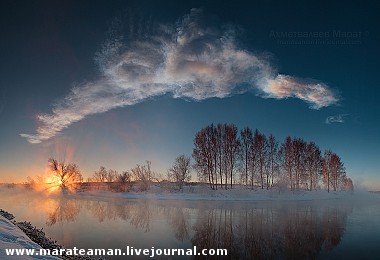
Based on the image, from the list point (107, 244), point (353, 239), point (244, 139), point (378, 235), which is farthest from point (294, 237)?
point (244, 139)

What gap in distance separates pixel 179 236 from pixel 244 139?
1764 inches

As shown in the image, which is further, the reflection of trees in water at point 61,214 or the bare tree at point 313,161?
the bare tree at point 313,161

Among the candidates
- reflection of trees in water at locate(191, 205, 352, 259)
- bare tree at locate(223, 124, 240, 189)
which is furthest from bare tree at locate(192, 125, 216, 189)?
reflection of trees in water at locate(191, 205, 352, 259)

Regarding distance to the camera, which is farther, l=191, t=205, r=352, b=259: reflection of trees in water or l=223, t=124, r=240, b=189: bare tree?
l=223, t=124, r=240, b=189: bare tree

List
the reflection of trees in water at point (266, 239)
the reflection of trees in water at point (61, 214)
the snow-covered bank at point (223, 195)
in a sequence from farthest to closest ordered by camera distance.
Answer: the snow-covered bank at point (223, 195)
the reflection of trees in water at point (61, 214)
the reflection of trees in water at point (266, 239)

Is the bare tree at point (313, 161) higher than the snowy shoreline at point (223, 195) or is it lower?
higher

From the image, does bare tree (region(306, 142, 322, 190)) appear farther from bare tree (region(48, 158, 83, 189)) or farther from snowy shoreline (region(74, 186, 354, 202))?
bare tree (region(48, 158, 83, 189))

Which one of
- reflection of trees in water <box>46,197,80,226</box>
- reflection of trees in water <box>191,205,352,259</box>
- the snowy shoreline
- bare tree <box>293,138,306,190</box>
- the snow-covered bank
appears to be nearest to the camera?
reflection of trees in water <box>191,205,352,259</box>

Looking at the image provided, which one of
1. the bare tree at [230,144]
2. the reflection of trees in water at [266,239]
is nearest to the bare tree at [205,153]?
the bare tree at [230,144]

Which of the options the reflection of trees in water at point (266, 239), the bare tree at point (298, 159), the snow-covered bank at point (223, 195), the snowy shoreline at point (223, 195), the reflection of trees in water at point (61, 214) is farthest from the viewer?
the bare tree at point (298, 159)

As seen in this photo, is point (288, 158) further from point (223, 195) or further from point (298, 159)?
point (223, 195)

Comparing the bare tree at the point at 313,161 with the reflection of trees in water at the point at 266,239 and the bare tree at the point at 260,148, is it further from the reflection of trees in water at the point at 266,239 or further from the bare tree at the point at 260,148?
the reflection of trees in water at the point at 266,239

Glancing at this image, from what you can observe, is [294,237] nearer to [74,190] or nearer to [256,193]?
[256,193]

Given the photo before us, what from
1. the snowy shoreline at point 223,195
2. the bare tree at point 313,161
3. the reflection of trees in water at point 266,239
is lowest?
the snowy shoreline at point 223,195
